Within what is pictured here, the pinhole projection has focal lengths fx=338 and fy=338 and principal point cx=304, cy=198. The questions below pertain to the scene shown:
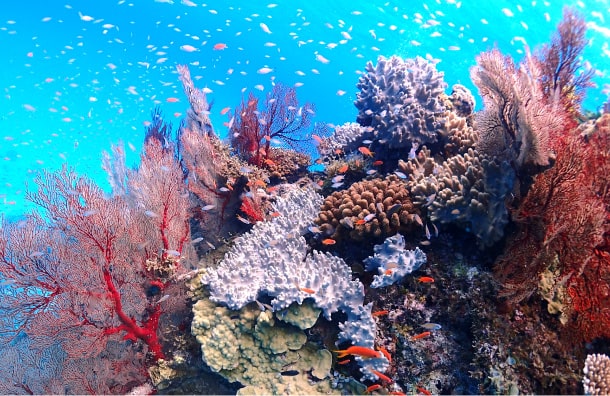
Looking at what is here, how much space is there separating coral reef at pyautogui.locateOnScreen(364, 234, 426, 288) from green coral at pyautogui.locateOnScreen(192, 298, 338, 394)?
129 centimetres

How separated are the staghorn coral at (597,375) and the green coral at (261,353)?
9.40 ft

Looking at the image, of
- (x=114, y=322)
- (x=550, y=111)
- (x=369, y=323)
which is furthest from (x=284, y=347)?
(x=550, y=111)

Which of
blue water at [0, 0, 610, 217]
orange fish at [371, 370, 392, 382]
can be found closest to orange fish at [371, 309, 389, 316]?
orange fish at [371, 370, 392, 382]

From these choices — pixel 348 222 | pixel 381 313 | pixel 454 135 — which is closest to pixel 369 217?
pixel 348 222

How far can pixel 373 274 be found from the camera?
16.3 ft

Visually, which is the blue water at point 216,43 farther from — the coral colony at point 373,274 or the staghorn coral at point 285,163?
the coral colony at point 373,274

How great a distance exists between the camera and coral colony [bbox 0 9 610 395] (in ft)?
13.1

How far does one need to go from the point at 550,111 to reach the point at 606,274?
6.68 ft

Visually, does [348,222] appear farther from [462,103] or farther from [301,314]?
[462,103]

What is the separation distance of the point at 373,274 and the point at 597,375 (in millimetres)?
2636

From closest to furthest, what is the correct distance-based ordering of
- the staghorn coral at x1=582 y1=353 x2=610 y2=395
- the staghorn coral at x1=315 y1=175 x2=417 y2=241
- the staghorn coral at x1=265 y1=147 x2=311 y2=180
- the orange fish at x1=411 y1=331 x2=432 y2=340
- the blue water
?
the staghorn coral at x1=582 y1=353 x2=610 y2=395 < the orange fish at x1=411 y1=331 x2=432 y2=340 < the staghorn coral at x1=315 y1=175 x2=417 y2=241 < the staghorn coral at x1=265 y1=147 x2=311 y2=180 < the blue water

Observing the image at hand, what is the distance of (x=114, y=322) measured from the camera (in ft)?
17.7

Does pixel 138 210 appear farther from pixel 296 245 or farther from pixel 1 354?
pixel 1 354

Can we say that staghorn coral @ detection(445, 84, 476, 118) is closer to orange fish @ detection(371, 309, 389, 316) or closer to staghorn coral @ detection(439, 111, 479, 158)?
staghorn coral @ detection(439, 111, 479, 158)
